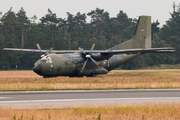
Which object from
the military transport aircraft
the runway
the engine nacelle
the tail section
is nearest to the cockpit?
the military transport aircraft

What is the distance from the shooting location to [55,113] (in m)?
13.6

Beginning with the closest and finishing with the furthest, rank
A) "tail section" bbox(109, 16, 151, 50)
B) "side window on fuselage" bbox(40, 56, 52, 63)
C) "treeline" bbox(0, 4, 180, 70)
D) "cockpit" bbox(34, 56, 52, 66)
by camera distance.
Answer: "cockpit" bbox(34, 56, 52, 66) → "side window on fuselage" bbox(40, 56, 52, 63) → "tail section" bbox(109, 16, 151, 50) → "treeline" bbox(0, 4, 180, 70)

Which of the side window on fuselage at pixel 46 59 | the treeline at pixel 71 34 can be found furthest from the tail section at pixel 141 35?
the treeline at pixel 71 34

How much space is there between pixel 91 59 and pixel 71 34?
84128 mm

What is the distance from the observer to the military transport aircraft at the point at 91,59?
120ft

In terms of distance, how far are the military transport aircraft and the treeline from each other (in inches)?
1972

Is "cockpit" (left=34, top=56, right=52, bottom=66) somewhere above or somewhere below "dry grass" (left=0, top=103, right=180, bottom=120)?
above

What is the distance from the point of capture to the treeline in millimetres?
94000

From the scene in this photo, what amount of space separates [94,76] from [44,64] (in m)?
8.99

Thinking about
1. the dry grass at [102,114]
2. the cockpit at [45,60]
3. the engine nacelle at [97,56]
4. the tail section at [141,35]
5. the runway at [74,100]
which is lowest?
the runway at [74,100]

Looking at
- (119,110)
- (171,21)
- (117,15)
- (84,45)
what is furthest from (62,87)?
(117,15)

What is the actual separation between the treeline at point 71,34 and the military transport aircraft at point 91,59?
164ft

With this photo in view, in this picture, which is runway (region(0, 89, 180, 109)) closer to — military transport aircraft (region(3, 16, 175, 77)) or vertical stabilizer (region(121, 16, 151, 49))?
military transport aircraft (region(3, 16, 175, 77))

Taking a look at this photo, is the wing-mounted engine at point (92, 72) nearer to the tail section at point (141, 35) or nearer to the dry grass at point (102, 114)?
the tail section at point (141, 35)
